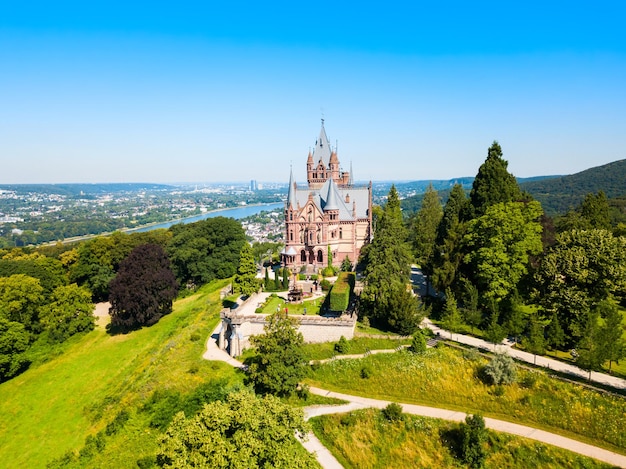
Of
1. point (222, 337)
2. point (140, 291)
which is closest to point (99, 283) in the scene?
point (140, 291)

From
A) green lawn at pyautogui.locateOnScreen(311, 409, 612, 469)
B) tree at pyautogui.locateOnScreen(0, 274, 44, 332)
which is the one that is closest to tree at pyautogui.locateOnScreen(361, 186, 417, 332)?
green lawn at pyautogui.locateOnScreen(311, 409, 612, 469)

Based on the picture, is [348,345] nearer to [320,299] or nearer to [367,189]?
[320,299]

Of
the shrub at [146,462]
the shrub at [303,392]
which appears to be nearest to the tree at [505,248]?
the shrub at [303,392]

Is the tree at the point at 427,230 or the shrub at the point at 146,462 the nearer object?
the shrub at the point at 146,462

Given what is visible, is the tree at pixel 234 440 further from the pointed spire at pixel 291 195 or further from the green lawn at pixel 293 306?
the pointed spire at pixel 291 195

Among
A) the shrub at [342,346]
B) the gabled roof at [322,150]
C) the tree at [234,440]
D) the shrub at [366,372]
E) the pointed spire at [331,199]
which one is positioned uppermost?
the gabled roof at [322,150]

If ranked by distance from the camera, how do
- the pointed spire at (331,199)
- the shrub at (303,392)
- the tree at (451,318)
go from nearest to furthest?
1. the shrub at (303,392)
2. the tree at (451,318)
3. the pointed spire at (331,199)

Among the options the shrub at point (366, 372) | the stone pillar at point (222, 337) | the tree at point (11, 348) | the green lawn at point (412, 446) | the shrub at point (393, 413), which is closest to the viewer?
the green lawn at point (412, 446)
